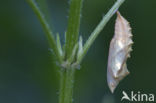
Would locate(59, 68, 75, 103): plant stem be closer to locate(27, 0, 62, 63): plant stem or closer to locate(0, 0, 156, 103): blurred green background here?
locate(27, 0, 62, 63): plant stem

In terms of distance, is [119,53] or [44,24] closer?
[44,24]

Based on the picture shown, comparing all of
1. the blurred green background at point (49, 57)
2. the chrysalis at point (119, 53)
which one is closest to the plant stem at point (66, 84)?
the chrysalis at point (119, 53)

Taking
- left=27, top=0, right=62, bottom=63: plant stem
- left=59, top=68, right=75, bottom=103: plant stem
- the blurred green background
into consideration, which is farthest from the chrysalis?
the blurred green background

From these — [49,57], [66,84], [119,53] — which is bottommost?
[66,84]

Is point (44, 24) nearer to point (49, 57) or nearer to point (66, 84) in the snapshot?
point (66, 84)

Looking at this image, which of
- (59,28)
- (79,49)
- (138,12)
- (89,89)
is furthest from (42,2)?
(138,12)

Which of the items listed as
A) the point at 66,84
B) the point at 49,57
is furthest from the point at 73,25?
the point at 49,57

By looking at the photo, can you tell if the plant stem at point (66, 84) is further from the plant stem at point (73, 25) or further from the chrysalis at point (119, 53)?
the chrysalis at point (119, 53)
